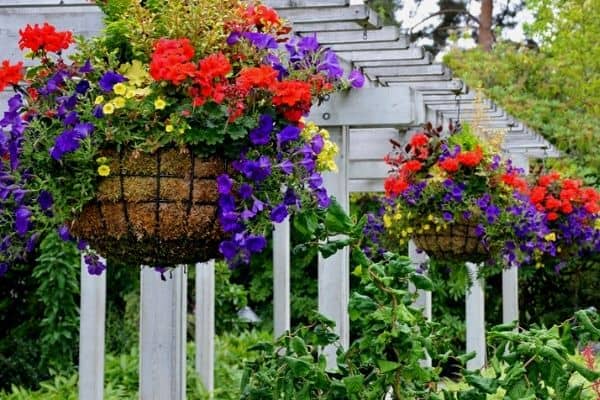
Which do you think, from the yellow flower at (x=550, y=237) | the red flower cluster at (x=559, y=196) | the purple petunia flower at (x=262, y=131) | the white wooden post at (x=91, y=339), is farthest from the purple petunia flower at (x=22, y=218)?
the red flower cluster at (x=559, y=196)

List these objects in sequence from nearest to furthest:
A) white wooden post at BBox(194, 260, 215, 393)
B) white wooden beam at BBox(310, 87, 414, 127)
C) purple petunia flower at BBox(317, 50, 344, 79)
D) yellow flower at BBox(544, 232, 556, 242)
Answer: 1. purple petunia flower at BBox(317, 50, 344, 79)
2. white wooden beam at BBox(310, 87, 414, 127)
3. white wooden post at BBox(194, 260, 215, 393)
4. yellow flower at BBox(544, 232, 556, 242)

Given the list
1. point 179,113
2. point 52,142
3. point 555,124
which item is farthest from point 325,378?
point 555,124

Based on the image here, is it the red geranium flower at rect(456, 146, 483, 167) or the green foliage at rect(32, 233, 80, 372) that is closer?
the red geranium flower at rect(456, 146, 483, 167)

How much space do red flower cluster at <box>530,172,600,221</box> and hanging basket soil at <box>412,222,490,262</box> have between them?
111cm

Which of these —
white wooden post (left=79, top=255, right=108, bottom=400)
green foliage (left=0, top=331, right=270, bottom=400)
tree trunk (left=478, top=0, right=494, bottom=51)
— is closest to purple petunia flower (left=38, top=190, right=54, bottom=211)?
white wooden post (left=79, top=255, right=108, bottom=400)

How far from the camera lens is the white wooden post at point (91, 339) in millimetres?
3143

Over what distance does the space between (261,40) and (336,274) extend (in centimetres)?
169

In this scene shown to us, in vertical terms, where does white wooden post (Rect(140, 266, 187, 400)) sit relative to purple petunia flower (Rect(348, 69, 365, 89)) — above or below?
below

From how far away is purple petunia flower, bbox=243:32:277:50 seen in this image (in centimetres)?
210

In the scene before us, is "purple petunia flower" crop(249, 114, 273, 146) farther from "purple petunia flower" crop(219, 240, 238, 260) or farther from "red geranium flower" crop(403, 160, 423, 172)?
"red geranium flower" crop(403, 160, 423, 172)

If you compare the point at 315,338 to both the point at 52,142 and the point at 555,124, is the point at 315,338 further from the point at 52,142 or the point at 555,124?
the point at 555,124

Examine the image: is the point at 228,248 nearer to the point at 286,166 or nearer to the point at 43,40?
the point at 286,166

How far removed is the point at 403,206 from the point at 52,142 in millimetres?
2663

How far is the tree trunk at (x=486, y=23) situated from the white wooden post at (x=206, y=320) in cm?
1150
